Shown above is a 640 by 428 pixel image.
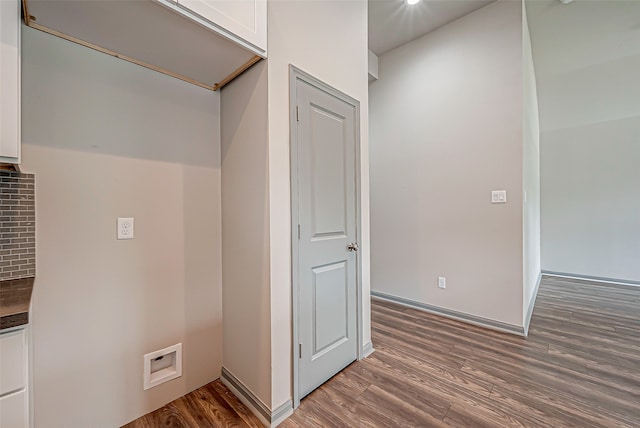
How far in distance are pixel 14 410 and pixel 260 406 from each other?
1.08 metres

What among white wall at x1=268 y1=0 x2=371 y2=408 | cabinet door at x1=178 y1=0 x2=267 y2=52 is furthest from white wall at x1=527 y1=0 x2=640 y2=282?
cabinet door at x1=178 y1=0 x2=267 y2=52

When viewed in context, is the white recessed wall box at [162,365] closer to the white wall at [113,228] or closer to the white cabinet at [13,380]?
the white wall at [113,228]

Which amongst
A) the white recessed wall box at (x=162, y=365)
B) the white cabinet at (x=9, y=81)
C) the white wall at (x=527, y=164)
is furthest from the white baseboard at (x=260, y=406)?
the white wall at (x=527, y=164)

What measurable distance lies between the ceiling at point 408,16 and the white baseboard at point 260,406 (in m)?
3.44

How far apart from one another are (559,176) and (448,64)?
3.33 m

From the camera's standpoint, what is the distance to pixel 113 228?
4.75 feet

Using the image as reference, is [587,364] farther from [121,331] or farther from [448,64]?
[121,331]

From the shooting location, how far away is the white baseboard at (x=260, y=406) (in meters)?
1.49

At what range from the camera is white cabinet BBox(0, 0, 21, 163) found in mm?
899

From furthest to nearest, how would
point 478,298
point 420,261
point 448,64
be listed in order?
point 420,261 < point 448,64 < point 478,298

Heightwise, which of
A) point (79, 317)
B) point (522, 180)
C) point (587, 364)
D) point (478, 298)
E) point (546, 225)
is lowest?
point (587, 364)

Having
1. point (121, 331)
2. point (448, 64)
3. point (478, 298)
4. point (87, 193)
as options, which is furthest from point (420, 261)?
point (87, 193)

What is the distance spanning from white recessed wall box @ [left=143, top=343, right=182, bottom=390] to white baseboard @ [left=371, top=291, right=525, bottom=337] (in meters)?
2.53

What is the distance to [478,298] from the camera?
2.73 m
